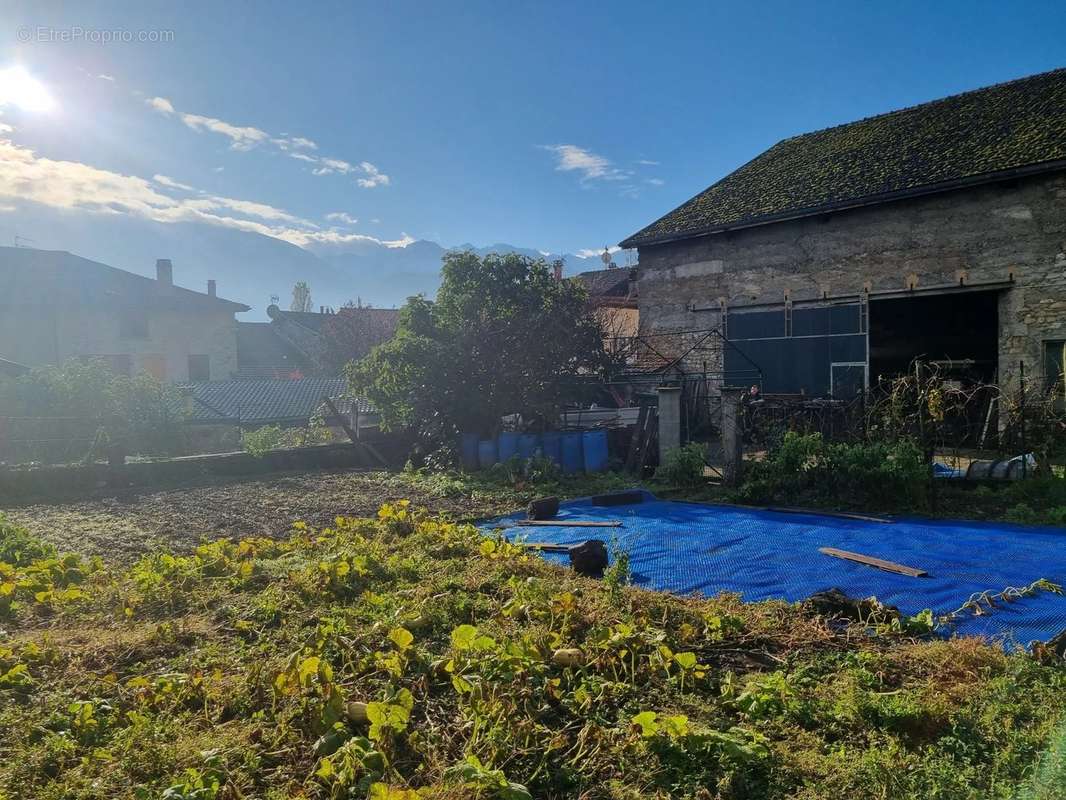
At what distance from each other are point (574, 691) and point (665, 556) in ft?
11.0

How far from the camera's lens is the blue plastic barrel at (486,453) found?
1307cm

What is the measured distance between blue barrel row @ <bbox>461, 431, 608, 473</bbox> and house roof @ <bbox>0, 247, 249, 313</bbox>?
26163mm

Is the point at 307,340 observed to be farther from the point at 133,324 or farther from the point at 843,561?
the point at 843,561

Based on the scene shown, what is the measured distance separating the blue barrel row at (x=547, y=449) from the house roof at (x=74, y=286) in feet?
85.8

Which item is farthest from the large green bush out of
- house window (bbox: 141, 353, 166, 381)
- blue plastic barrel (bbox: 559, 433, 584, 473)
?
house window (bbox: 141, 353, 166, 381)

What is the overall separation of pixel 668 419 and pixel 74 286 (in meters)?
30.6

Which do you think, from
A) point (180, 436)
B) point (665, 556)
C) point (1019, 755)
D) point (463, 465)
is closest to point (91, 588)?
point (665, 556)

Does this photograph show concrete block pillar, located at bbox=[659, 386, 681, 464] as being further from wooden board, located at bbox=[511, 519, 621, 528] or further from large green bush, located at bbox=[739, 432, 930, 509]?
wooden board, located at bbox=[511, 519, 621, 528]

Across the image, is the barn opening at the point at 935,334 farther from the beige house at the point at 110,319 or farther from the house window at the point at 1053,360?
the beige house at the point at 110,319

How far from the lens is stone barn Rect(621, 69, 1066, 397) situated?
1385 centimetres

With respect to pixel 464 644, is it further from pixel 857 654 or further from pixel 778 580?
pixel 778 580

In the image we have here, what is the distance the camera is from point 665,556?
6.78 m

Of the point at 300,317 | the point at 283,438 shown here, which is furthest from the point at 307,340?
the point at 283,438

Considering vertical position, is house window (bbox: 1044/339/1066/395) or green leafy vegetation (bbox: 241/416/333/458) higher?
house window (bbox: 1044/339/1066/395)
